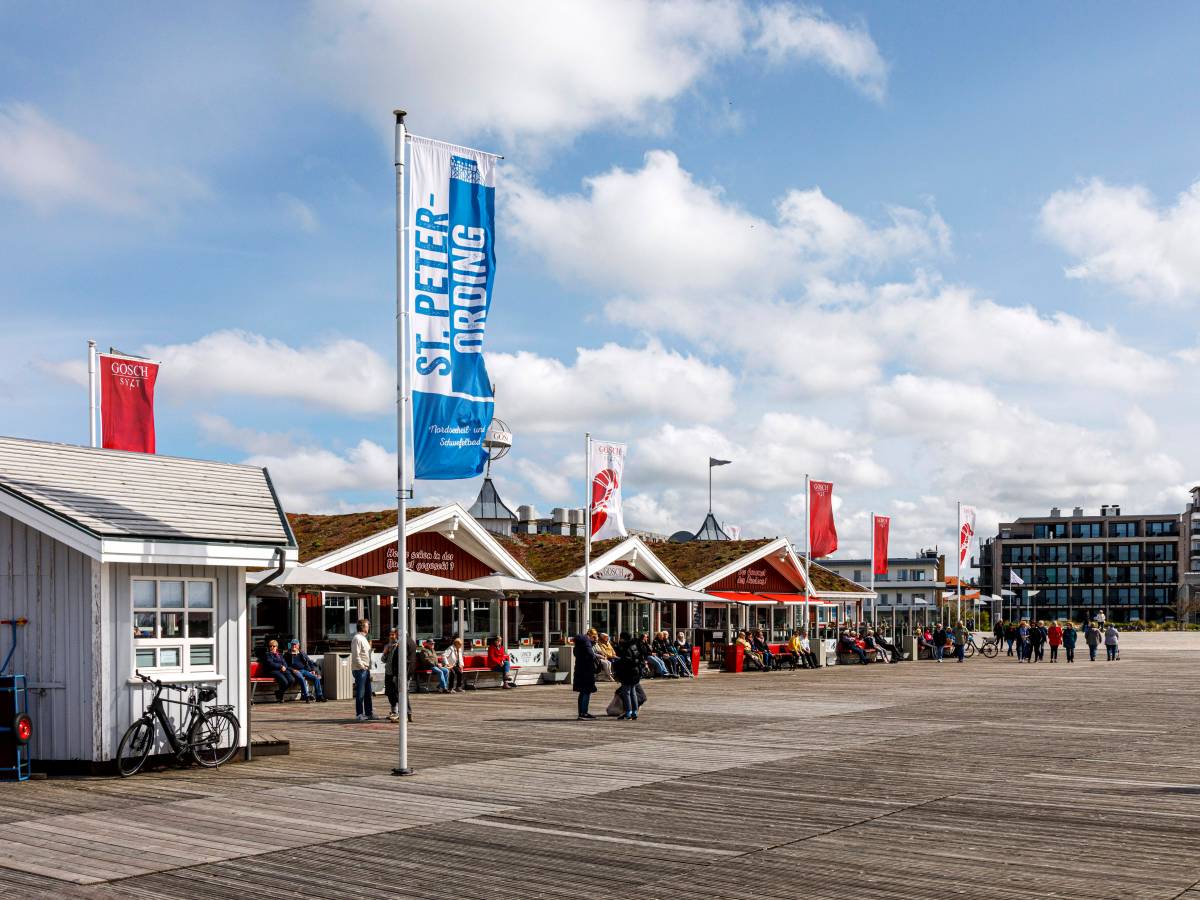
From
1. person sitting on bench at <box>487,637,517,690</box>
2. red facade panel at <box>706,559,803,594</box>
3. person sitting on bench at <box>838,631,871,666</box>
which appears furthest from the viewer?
red facade panel at <box>706,559,803,594</box>

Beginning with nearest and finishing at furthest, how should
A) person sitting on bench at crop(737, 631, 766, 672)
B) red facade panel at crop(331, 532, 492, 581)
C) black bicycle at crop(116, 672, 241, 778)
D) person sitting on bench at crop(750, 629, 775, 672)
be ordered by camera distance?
black bicycle at crop(116, 672, 241, 778)
red facade panel at crop(331, 532, 492, 581)
person sitting on bench at crop(737, 631, 766, 672)
person sitting on bench at crop(750, 629, 775, 672)

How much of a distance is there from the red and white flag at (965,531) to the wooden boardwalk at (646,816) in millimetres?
31813

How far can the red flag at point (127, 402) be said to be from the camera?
73.0 ft

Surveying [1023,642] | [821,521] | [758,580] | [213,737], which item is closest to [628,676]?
[213,737]

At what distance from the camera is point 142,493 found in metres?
15.1

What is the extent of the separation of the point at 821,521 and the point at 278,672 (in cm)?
2127

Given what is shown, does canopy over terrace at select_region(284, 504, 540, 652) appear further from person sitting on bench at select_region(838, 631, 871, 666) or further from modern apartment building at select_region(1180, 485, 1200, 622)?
modern apartment building at select_region(1180, 485, 1200, 622)

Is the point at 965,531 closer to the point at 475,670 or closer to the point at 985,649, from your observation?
the point at 985,649

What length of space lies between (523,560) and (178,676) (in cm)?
2483

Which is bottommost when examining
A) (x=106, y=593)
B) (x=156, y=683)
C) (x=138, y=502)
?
(x=156, y=683)

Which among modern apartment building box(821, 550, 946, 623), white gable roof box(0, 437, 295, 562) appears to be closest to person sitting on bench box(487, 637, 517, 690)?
white gable roof box(0, 437, 295, 562)

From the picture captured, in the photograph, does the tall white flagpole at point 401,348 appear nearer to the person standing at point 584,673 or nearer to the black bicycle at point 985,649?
the person standing at point 584,673

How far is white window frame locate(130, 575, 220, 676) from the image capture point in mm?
13859

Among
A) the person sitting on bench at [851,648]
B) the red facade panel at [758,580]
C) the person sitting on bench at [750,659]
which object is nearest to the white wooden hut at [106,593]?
the person sitting on bench at [750,659]
